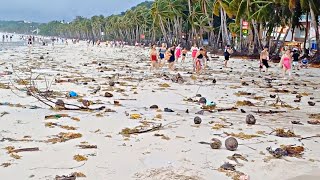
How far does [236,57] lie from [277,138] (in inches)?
1278

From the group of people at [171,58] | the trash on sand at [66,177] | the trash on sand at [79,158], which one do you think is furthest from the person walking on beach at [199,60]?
the trash on sand at [66,177]

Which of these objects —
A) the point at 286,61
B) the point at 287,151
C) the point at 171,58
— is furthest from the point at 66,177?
the point at 171,58

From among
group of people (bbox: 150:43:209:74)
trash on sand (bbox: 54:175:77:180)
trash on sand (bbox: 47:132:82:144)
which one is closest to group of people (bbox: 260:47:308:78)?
group of people (bbox: 150:43:209:74)

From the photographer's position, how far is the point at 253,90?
15664 millimetres

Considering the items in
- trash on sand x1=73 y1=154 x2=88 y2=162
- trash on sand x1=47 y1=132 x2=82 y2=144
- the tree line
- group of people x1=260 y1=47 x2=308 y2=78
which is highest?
the tree line

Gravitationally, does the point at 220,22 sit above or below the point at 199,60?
above

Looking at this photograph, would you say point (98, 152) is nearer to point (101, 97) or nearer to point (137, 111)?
point (137, 111)

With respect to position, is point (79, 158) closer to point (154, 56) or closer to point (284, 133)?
point (284, 133)

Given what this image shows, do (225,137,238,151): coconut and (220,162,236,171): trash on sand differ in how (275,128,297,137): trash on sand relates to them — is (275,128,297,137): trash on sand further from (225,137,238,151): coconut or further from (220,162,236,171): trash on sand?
(220,162,236,171): trash on sand

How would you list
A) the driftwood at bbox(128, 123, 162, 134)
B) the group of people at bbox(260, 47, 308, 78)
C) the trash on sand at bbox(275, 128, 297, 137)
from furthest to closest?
the group of people at bbox(260, 47, 308, 78) < the driftwood at bbox(128, 123, 162, 134) < the trash on sand at bbox(275, 128, 297, 137)

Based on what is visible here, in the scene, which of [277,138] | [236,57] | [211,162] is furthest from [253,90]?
[236,57]

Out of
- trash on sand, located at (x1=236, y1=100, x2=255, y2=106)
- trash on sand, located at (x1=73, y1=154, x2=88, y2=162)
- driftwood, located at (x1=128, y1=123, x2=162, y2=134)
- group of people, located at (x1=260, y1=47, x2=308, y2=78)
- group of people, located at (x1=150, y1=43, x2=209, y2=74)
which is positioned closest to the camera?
trash on sand, located at (x1=73, y1=154, x2=88, y2=162)

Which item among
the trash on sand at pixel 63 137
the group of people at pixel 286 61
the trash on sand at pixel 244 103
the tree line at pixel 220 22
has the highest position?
the tree line at pixel 220 22

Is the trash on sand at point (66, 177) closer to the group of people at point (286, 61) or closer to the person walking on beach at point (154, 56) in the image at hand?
the group of people at point (286, 61)
